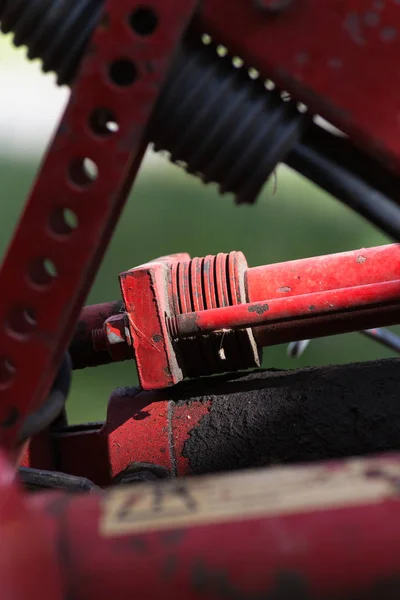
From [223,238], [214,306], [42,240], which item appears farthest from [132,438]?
[223,238]

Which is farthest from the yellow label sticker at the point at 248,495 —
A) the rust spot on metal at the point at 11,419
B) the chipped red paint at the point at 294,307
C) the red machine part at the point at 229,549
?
the chipped red paint at the point at 294,307

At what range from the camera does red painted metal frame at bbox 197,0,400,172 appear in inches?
24.9

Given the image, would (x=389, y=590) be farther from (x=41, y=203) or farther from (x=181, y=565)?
(x=41, y=203)

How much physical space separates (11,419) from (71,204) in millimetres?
201

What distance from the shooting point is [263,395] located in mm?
1136

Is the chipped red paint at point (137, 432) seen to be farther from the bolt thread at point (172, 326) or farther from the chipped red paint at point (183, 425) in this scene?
the bolt thread at point (172, 326)

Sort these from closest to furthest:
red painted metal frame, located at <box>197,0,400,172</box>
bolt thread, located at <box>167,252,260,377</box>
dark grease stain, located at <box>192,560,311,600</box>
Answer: dark grease stain, located at <box>192,560,311,600</box>
red painted metal frame, located at <box>197,0,400,172</box>
bolt thread, located at <box>167,252,260,377</box>

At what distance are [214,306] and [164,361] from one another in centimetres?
11

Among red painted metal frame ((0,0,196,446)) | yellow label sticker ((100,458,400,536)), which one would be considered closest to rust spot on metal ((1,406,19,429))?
red painted metal frame ((0,0,196,446))

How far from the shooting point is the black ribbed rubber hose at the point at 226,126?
685mm

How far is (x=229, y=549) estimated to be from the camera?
38 centimetres

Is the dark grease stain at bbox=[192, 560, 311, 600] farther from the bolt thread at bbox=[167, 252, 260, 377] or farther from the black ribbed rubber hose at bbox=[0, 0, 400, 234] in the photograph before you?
the bolt thread at bbox=[167, 252, 260, 377]

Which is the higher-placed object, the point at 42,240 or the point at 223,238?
the point at 42,240

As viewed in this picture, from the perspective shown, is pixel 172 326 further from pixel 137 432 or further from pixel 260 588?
pixel 260 588
